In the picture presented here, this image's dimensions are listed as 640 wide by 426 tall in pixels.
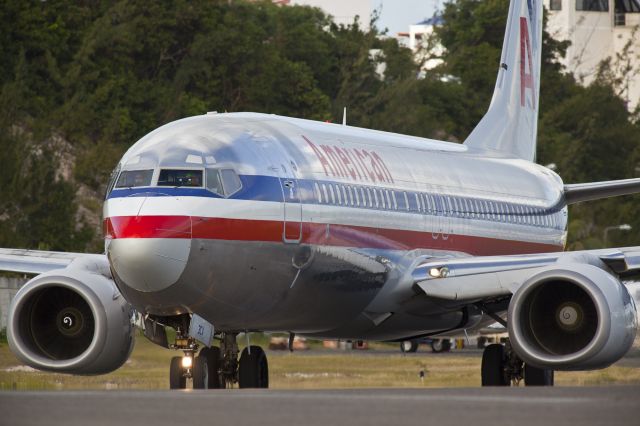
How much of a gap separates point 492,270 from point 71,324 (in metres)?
5.45

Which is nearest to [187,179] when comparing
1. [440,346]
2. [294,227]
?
[294,227]

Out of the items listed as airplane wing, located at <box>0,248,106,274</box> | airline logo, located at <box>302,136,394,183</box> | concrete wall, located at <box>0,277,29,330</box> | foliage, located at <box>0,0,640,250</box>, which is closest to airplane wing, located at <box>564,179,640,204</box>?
airline logo, located at <box>302,136,394,183</box>

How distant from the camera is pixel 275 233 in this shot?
62.5 ft

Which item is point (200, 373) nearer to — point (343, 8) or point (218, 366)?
point (218, 366)

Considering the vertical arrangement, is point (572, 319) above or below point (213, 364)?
above

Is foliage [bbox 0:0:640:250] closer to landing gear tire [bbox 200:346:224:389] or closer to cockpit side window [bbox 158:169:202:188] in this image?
landing gear tire [bbox 200:346:224:389]

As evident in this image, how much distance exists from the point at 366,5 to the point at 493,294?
105215mm

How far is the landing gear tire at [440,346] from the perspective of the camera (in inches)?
2063

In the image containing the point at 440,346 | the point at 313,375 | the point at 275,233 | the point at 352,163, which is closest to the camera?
the point at 275,233

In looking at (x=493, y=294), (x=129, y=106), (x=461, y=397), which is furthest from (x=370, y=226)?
(x=129, y=106)

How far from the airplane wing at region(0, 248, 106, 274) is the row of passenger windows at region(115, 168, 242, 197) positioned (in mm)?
3582

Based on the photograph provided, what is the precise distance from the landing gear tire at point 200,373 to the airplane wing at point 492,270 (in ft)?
11.6

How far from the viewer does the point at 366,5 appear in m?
125

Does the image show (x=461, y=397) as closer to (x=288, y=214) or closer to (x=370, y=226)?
(x=288, y=214)
